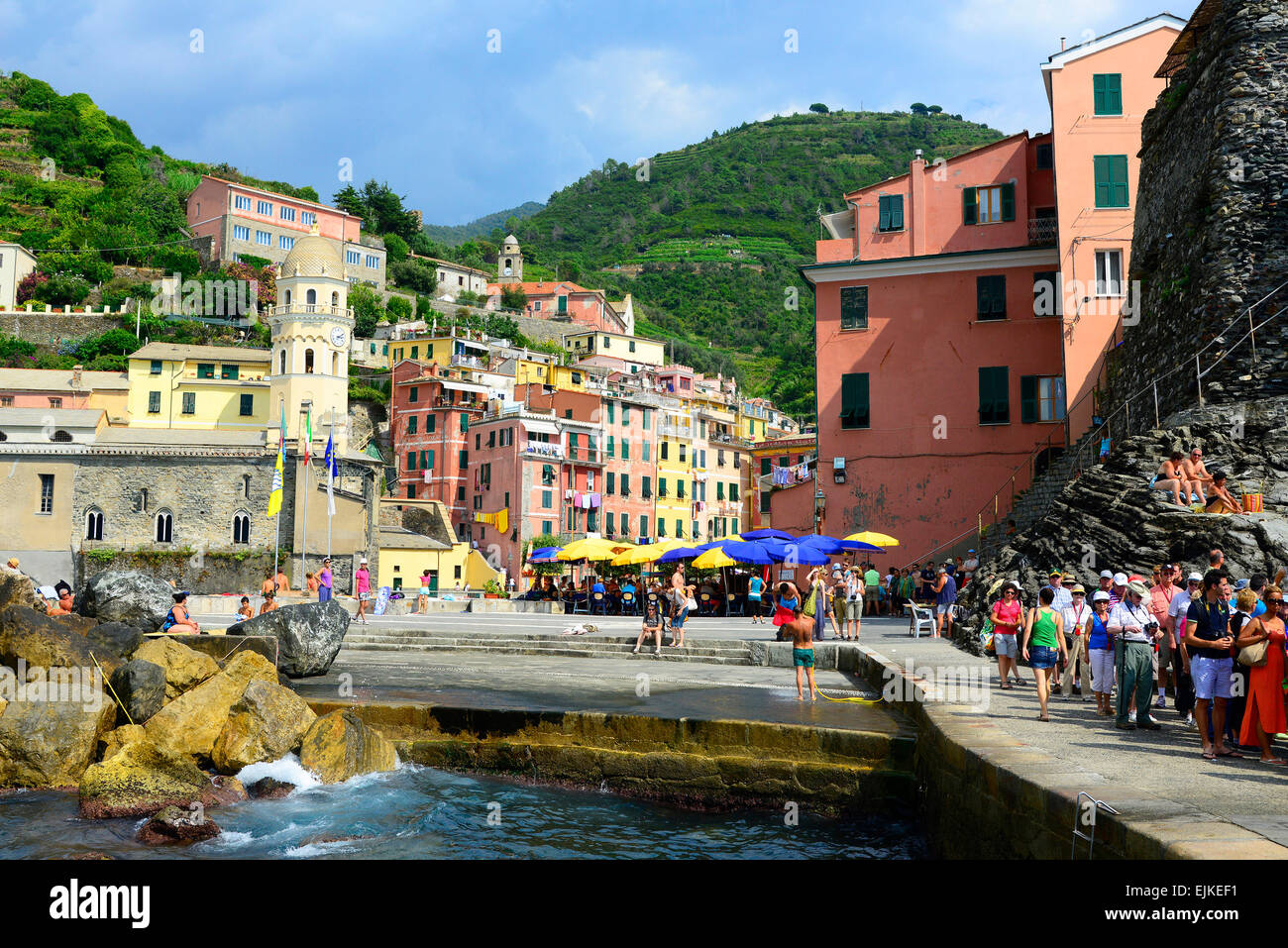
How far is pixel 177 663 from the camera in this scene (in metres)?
16.3

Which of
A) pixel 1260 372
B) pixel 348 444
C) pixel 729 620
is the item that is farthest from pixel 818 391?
pixel 348 444

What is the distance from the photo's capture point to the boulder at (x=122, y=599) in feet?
66.9

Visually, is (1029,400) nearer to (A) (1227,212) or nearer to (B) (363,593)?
(A) (1227,212)

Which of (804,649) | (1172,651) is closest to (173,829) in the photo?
(804,649)

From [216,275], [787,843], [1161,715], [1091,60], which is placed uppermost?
[216,275]

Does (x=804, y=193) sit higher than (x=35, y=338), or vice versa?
(x=804, y=193)

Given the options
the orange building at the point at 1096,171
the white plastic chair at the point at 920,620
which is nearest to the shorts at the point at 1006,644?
the white plastic chair at the point at 920,620

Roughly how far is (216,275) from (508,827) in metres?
94.4

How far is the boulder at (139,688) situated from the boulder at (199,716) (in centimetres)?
49

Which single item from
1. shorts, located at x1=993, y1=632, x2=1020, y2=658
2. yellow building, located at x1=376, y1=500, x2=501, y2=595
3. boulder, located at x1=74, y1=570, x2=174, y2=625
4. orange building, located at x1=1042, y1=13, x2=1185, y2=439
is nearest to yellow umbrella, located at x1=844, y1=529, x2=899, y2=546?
orange building, located at x1=1042, y1=13, x2=1185, y2=439

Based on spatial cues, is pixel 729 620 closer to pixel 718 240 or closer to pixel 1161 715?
pixel 1161 715

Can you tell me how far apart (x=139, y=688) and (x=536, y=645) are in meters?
10.5

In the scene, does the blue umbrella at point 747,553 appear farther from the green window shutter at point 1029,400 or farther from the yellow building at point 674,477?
the yellow building at point 674,477

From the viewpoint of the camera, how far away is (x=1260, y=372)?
2142 cm
